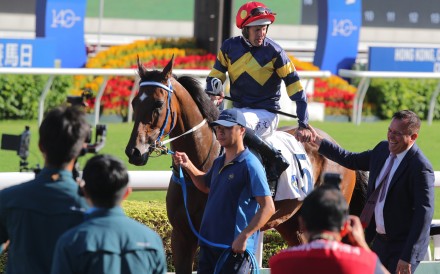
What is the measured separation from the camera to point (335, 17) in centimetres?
1745

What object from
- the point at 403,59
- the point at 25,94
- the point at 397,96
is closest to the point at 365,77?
the point at 397,96

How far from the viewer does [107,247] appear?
335 cm

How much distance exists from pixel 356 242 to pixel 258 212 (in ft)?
4.32

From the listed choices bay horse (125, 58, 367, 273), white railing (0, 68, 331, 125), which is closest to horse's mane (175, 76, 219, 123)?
bay horse (125, 58, 367, 273)

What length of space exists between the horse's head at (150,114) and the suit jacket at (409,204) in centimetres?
125

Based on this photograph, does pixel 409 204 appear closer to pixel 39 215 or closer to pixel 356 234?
pixel 356 234

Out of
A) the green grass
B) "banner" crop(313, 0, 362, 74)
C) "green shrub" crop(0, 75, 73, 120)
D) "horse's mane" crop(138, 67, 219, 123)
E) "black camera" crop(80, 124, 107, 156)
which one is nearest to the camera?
"black camera" crop(80, 124, 107, 156)

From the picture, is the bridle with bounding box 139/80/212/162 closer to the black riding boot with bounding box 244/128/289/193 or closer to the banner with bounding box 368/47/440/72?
the black riding boot with bounding box 244/128/289/193

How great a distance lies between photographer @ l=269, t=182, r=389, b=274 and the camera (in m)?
3.28

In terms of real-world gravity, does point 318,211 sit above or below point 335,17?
below

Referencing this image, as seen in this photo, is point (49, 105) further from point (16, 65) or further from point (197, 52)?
point (197, 52)

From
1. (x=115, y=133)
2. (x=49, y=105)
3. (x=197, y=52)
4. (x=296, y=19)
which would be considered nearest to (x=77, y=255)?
(x=115, y=133)

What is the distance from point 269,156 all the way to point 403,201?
3.45ft

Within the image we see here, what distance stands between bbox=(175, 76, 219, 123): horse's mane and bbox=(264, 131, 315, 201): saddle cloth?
0.37 m
